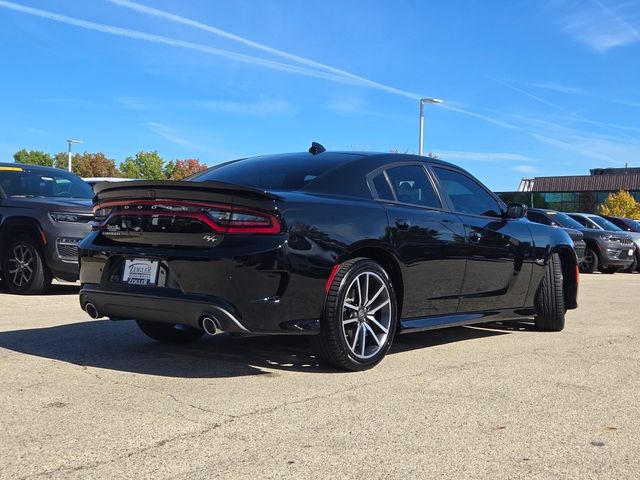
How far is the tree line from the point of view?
68062mm

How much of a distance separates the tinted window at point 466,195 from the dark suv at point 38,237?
184 inches

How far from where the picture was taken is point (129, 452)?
294 cm

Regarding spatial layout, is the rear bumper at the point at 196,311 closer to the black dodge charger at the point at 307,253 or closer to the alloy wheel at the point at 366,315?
the black dodge charger at the point at 307,253

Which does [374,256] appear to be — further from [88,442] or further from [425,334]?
[88,442]

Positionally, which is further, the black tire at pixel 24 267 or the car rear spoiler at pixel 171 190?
the black tire at pixel 24 267

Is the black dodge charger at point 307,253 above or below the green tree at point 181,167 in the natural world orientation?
below

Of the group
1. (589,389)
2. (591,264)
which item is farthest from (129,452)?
(591,264)

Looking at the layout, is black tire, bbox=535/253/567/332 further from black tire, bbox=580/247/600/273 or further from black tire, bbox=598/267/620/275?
black tire, bbox=598/267/620/275

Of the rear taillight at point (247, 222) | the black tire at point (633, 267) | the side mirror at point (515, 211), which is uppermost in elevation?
the side mirror at point (515, 211)

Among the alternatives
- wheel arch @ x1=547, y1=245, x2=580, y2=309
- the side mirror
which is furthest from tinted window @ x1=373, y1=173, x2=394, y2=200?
wheel arch @ x1=547, y1=245, x2=580, y2=309

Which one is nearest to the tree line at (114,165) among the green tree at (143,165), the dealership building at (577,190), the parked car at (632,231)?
the green tree at (143,165)

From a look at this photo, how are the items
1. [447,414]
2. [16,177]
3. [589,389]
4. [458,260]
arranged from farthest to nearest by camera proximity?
[16,177]
[458,260]
[589,389]
[447,414]

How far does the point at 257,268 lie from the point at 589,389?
221 centimetres

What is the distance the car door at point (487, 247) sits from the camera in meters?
5.40
